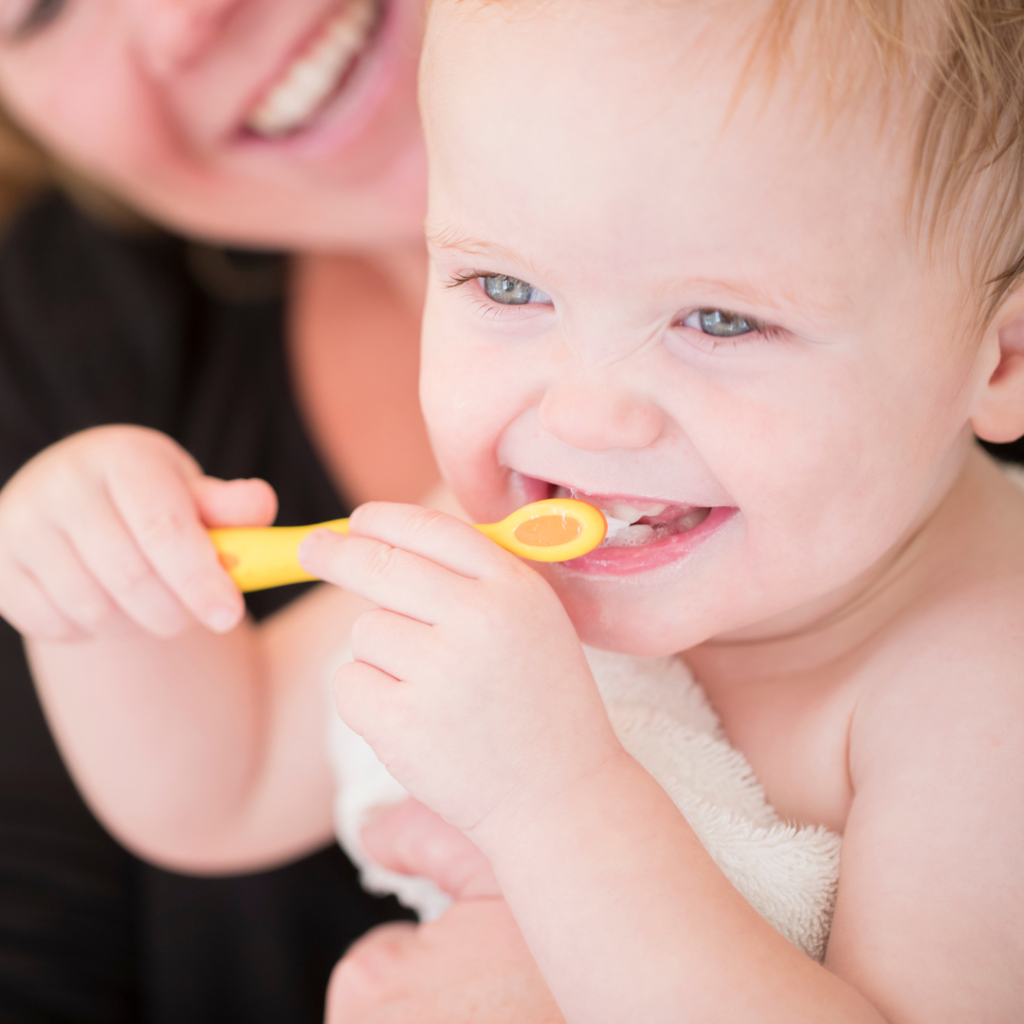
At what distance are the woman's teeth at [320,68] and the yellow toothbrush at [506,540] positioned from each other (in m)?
0.67

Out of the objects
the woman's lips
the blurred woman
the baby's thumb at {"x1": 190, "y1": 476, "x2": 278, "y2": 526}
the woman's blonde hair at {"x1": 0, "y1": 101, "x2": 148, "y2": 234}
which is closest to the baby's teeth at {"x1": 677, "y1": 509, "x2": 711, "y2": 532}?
the woman's lips

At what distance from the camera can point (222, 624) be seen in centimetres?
80

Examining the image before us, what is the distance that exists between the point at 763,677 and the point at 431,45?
0.57 metres

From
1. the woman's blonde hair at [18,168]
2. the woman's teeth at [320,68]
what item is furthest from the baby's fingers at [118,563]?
the woman's blonde hair at [18,168]

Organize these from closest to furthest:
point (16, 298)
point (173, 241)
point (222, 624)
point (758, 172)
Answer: point (758, 172) → point (222, 624) → point (16, 298) → point (173, 241)

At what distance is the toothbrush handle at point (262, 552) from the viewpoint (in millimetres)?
765

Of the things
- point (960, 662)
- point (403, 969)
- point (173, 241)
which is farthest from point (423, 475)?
point (960, 662)

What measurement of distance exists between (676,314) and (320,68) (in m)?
0.81

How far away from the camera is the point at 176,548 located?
80 cm

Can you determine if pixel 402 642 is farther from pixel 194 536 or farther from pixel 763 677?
pixel 763 677

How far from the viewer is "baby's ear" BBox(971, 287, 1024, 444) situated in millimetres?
693

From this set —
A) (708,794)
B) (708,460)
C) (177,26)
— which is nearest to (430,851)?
(708,794)

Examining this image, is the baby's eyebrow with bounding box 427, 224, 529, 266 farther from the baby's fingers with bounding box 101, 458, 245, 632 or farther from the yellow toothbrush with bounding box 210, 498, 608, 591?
the baby's fingers with bounding box 101, 458, 245, 632

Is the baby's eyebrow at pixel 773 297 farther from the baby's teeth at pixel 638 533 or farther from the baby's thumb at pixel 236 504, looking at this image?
the baby's thumb at pixel 236 504
